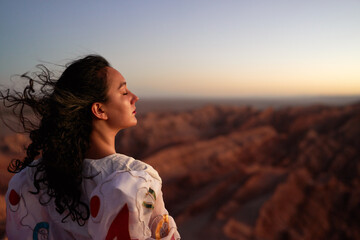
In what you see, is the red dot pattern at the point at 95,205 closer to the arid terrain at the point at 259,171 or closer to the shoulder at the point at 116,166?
the shoulder at the point at 116,166

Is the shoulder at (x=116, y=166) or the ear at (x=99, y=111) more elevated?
the ear at (x=99, y=111)

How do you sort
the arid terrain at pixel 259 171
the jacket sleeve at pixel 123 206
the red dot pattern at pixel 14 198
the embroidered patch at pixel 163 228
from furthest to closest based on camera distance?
the arid terrain at pixel 259 171 < the red dot pattern at pixel 14 198 < the embroidered patch at pixel 163 228 < the jacket sleeve at pixel 123 206

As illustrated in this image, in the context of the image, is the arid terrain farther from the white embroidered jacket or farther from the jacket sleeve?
the jacket sleeve

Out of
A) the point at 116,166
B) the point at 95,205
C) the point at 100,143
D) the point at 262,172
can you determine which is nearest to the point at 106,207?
the point at 95,205

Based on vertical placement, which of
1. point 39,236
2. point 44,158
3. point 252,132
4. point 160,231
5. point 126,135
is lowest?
point 126,135

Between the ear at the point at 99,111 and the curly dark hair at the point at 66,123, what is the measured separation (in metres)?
0.02

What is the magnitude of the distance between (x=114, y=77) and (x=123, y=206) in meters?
0.50

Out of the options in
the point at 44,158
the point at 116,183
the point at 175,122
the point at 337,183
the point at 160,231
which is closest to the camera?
the point at 116,183

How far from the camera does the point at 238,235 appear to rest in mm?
4949

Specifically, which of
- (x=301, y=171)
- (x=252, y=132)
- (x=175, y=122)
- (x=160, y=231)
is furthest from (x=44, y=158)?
(x=175, y=122)

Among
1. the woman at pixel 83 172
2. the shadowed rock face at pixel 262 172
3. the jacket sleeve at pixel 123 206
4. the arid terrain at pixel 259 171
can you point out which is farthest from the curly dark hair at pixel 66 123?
the shadowed rock face at pixel 262 172

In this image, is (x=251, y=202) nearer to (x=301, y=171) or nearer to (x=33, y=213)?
(x=301, y=171)

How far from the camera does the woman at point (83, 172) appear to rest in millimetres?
874

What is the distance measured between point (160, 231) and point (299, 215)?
18.4ft
